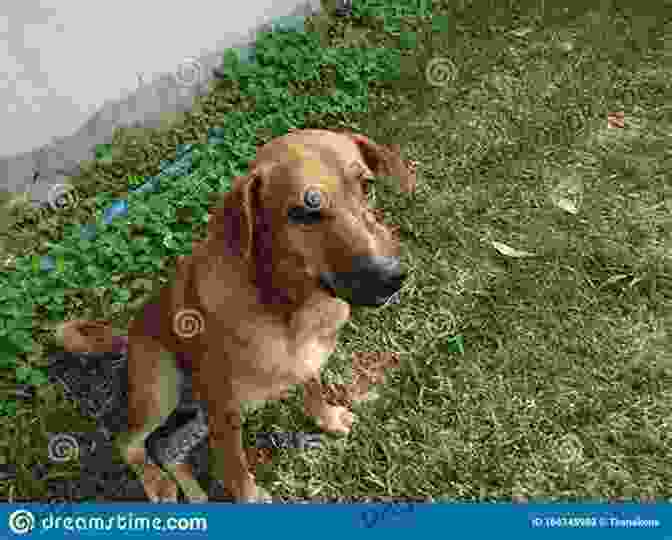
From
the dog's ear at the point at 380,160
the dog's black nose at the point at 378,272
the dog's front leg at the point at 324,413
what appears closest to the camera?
the dog's black nose at the point at 378,272

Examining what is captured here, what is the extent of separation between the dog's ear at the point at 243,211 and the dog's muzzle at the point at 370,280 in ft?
0.94

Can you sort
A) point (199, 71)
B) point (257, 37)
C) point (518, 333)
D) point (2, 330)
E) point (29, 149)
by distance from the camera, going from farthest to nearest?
point (257, 37)
point (199, 71)
point (29, 149)
point (518, 333)
point (2, 330)

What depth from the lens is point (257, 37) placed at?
528 cm

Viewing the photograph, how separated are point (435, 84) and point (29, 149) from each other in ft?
9.37

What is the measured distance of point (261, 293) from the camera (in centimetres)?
228

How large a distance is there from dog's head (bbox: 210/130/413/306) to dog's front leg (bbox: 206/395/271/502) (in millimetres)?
523

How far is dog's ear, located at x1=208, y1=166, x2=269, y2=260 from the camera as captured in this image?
2.08 metres

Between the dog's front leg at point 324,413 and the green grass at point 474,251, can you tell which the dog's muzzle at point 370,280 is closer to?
the dog's front leg at point 324,413

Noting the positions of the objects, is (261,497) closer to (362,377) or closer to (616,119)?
(362,377)

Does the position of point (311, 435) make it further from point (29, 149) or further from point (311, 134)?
point (29, 149)

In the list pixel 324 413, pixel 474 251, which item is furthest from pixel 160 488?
pixel 474 251

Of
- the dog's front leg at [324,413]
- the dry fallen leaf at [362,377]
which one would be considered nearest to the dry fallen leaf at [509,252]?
the dry fallen leaf at [362,377]

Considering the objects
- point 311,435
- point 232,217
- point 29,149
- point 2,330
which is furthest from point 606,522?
point 29,149

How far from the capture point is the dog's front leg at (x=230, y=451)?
2.48 meters
